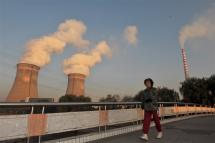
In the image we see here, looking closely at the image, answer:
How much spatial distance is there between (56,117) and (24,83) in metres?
67.3

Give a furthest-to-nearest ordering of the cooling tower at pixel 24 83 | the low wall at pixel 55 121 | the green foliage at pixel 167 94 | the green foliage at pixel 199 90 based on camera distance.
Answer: the green foliage at pixel 167 94
the cooling tower at pixel 24 83
the green foliage at pixel 199 90
the low wall at pixel 55 121

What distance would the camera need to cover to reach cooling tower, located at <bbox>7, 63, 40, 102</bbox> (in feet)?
234

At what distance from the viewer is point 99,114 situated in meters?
10.3

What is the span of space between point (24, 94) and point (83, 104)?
6566 cm

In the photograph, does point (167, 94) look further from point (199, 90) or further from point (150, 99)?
point (150, 99)

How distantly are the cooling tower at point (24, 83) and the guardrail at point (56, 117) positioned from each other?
5871 centimetres

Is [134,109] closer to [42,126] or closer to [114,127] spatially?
[114,127]

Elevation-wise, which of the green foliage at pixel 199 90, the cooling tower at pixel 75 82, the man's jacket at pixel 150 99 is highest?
the cooling tower at pixel 75 82

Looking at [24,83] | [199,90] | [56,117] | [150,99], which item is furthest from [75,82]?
[56,117]

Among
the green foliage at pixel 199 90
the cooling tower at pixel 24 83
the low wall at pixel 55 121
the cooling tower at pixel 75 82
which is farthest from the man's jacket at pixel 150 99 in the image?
the cooling tower at pixel 75 82

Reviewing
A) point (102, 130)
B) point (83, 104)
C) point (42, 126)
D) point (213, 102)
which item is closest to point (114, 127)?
point (102, 130)

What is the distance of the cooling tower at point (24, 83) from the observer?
234ft

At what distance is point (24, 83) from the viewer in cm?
7294

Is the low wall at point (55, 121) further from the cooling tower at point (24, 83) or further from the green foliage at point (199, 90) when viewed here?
the cooling tower at point (24, 83)
